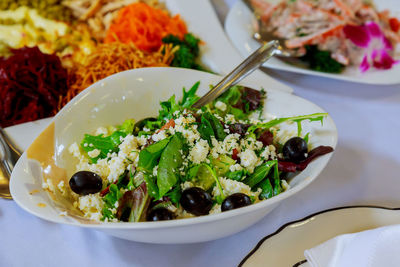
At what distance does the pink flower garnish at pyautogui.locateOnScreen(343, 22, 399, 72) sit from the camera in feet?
5.24

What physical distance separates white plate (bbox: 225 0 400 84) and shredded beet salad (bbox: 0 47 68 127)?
2.70 ft

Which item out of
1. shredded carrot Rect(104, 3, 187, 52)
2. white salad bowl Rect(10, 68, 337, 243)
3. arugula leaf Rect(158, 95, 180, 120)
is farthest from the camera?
shredded carrot Rect(104, 3, 187, 52)

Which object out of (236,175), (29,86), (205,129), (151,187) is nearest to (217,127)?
(205,129)

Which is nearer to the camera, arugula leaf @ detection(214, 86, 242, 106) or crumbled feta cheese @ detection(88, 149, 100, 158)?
crumbled feta cheese @ detection(88, 149, 100, 158)

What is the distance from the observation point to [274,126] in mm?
1124

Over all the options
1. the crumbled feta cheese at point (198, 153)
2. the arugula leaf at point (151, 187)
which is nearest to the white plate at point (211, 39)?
the crumbled feta cheese at point (198, 153)

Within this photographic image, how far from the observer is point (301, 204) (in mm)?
1094

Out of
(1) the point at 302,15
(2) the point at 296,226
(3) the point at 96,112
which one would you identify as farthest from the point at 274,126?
(1) the point at 302,15

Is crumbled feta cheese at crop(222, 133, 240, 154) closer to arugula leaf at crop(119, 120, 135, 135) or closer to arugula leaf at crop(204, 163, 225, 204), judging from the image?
arugula leaf at crop(204, 163, 225, 204)

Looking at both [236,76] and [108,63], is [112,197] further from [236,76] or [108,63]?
[108,63]

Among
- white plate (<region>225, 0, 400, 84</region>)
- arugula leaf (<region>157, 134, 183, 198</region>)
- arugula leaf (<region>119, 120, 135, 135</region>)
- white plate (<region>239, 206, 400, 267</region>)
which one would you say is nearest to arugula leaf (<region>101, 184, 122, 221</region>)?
arugula leaf (<region>157, 134, 183, 198</region>)

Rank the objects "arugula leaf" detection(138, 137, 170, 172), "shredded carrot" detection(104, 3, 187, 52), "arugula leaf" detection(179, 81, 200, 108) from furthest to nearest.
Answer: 1. "shredded carrot" detection(104, 3, 187, 52)
2. "arugula leaf" detection(179, 81, 200, 108)
3. "arugula leaf" detection(138, 137, 170, 172)

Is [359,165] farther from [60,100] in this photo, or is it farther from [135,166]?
[60,100]

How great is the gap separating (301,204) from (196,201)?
16.7 inches
